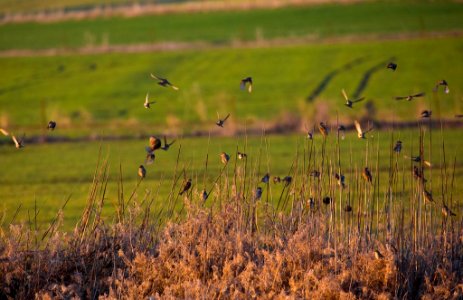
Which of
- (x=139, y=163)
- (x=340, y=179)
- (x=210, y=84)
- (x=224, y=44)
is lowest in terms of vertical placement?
(x=340, y=179)

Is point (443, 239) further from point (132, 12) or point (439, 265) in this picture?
point (132, 12)

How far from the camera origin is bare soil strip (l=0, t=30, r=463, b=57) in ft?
168

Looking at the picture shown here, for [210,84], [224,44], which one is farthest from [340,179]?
[224,44]

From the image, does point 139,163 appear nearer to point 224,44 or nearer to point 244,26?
point 224,44

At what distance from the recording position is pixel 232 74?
4516cm

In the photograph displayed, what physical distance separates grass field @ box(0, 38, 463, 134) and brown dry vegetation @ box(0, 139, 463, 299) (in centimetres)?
2079

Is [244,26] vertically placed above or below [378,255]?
above

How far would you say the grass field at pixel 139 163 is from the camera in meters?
16.8

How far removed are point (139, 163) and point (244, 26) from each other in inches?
1504

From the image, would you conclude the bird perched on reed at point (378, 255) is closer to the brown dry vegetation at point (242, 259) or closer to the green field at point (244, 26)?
the brown dry vegetation at point (242, 259)

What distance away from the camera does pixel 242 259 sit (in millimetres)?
8906

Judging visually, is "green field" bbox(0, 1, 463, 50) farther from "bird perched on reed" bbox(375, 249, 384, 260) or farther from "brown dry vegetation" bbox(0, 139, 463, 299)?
"bird perched on reed" bbox(375, 249, 384, 260)

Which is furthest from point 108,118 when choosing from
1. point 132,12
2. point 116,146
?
point 132,12

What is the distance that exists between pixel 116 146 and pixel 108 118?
9.23 meters
